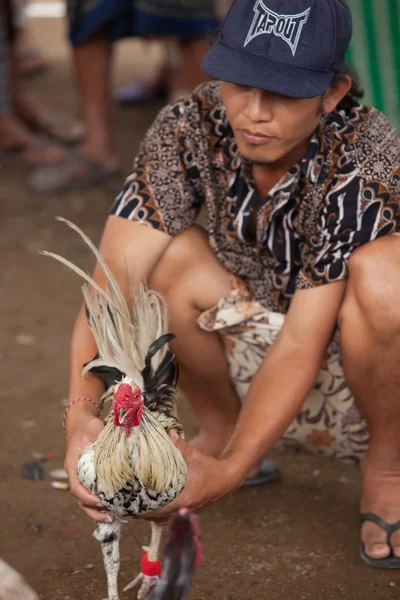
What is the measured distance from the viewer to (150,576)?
235cm

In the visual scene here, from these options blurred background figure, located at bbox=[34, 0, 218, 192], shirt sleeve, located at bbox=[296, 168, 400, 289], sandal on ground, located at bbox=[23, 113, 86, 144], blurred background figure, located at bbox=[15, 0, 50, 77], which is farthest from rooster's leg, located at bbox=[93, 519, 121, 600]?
blurred background figure, located at bbox=[15, 0, 50, 77]

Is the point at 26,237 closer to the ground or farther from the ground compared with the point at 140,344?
closer to the ground

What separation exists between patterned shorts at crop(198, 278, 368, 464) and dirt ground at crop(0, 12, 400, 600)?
221mm

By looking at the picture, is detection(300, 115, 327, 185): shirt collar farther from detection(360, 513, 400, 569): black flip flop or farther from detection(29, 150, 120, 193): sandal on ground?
detection(29, 150, 120, 193): sandal on ground

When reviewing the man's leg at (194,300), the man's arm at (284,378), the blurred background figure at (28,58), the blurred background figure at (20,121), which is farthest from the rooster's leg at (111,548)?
the blurred background figure at (28,58)

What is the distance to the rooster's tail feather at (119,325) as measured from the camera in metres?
2.27

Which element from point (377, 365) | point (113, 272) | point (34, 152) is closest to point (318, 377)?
point (377, 365)

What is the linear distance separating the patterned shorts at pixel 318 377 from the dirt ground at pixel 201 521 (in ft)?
0.73

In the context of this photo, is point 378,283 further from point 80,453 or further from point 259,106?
point 80,453

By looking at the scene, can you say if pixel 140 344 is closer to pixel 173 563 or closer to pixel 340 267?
pixel 340 267

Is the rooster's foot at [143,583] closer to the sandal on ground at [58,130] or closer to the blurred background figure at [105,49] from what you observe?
the blurred background figure at [105,49]

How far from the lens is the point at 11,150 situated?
565cm

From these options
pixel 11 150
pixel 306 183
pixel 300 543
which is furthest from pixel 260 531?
pixel 11 150

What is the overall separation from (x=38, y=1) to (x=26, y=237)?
462 cm
